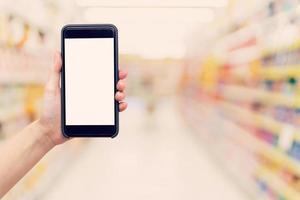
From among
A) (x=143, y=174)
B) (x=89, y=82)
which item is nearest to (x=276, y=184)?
(x=143, y=174)

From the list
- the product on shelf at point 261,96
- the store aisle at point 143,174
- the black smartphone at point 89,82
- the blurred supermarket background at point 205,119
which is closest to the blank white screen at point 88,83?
the black smartphone at point 89,82

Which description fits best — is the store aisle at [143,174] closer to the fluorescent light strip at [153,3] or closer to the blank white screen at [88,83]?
the fluorescent light strip at [153,3]

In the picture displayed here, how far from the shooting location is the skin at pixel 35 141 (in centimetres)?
134

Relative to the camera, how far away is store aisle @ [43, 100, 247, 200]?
4492 mm

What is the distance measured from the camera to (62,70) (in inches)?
51.6

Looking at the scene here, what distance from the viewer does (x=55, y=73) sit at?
4.32ft

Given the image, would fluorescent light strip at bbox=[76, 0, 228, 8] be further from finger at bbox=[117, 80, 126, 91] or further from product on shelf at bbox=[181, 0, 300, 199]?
finger at bbox=[117, 80, 126, 91]

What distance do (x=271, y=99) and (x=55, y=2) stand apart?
8.84 feet

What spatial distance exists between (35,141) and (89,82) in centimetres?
21

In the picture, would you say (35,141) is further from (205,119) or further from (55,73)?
(205,119)

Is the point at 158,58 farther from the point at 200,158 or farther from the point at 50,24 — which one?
the point at 50,24

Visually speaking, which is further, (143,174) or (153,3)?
(153,3)

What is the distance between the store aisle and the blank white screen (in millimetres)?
3064

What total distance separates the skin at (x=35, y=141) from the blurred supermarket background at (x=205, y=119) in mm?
1910
